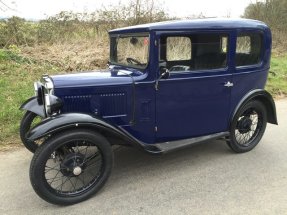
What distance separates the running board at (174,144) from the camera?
3760 millimetres

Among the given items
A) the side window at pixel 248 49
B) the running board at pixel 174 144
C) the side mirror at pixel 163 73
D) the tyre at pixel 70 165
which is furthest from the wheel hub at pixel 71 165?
the side window at pixel 248 49

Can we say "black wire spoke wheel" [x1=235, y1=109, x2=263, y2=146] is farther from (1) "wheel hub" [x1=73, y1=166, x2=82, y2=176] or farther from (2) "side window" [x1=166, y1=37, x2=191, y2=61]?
(1) "wheel hub" [x1=73, y1=166, x2=82, y2=176]

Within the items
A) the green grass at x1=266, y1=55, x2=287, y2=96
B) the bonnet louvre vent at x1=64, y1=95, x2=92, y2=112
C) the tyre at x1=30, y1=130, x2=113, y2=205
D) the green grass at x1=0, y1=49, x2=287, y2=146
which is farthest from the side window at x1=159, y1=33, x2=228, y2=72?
the green grass at x1=266, y1=55, x2=287, y2=96

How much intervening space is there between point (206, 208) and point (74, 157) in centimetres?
139

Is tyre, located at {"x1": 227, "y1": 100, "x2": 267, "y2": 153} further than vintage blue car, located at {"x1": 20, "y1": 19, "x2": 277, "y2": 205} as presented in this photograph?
Yes

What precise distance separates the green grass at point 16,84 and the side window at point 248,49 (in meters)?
3.27

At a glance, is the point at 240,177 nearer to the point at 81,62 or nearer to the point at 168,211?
the point at 168,211

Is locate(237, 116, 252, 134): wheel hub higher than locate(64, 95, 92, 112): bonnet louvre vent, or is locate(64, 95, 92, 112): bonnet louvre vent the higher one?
locate(64, 95, 92, 112): bonnet louvre vent

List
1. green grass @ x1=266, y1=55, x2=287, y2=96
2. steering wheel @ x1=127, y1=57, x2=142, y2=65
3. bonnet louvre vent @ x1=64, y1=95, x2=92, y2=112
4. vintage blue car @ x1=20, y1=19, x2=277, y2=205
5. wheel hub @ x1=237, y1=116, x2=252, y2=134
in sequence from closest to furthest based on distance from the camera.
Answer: vintage blue car @ x1=20, y1=19, x2=277, y2=205
bonnet louvre vent @ x1=64, y1=95, x2=92, y2=112
steering wheel @ x1=127, y1=57, x2=142, y2=65
wheel hub @ x1=237, y1=116, x2=252, y2=134
green grass @ x1=266, y1=55, x2=287, y2=96

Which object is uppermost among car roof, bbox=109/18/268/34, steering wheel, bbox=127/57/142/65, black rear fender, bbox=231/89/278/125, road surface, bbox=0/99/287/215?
car roof, bbox=109/18/268/34

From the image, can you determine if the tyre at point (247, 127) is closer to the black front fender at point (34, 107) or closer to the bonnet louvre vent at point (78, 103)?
the bonnet louvre vent at point (78, 103)

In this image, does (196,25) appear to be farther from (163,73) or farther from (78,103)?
(78,103)

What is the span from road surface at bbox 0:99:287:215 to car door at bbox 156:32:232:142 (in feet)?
1.41

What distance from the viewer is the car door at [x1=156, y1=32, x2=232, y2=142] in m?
3.77
